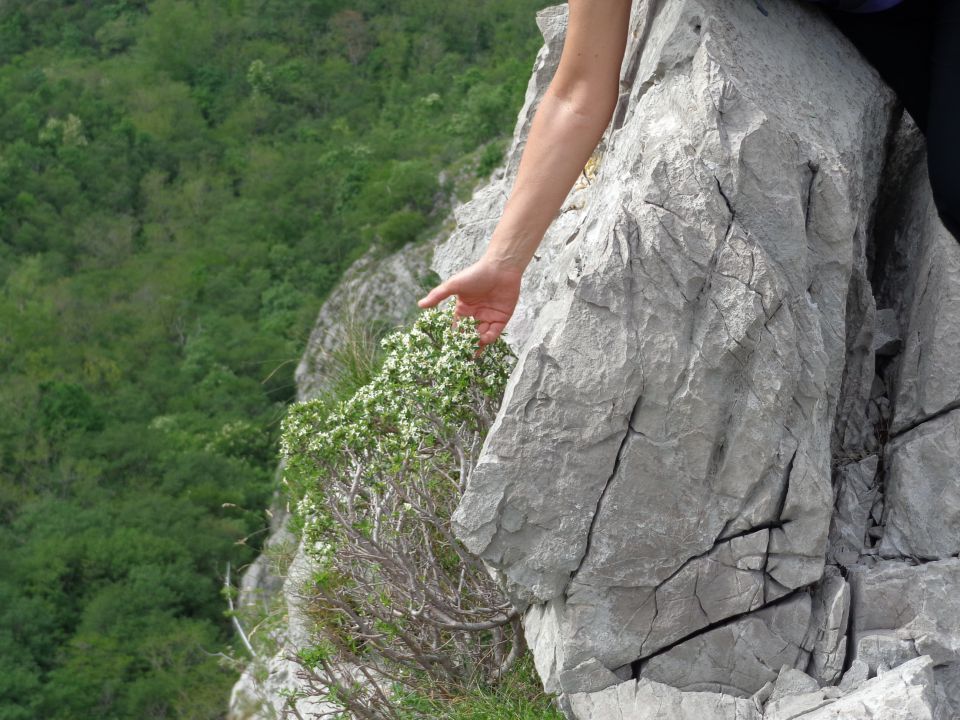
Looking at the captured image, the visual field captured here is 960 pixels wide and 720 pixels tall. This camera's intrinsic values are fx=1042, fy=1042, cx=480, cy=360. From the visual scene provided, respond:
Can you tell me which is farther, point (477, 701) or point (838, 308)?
point (477, 701)

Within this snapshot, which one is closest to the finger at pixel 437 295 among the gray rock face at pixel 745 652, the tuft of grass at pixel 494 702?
the gray rock face at pixel 745 652

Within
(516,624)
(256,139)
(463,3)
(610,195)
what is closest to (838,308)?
(610,195)

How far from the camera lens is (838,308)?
3.79 meters

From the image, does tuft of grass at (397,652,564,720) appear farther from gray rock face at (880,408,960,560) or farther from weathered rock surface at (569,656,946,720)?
gray rock face at (880,408,960,560)

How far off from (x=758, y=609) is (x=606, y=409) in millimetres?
916

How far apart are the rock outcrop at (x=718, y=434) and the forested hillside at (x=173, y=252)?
17854 mm

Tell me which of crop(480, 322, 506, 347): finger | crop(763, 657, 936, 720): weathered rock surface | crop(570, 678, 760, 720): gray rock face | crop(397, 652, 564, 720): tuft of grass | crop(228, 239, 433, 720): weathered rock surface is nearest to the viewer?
crop(763, 657, 936, 720): weathered rock surface

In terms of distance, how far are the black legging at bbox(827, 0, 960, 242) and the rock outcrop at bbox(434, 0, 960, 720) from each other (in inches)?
7.6

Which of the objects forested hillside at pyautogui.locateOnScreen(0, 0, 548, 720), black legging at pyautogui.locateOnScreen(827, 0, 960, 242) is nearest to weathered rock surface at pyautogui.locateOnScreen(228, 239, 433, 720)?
black legging at pyautogui.locateOnScreen(827, 0, 960, 242)

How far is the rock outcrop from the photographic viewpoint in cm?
345

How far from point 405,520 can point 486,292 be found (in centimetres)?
209

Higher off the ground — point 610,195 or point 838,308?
point 610,195

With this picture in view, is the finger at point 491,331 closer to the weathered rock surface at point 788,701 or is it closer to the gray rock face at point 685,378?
the gray rock face at point 685,378

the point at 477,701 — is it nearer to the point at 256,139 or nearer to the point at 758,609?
the point at 758,609
